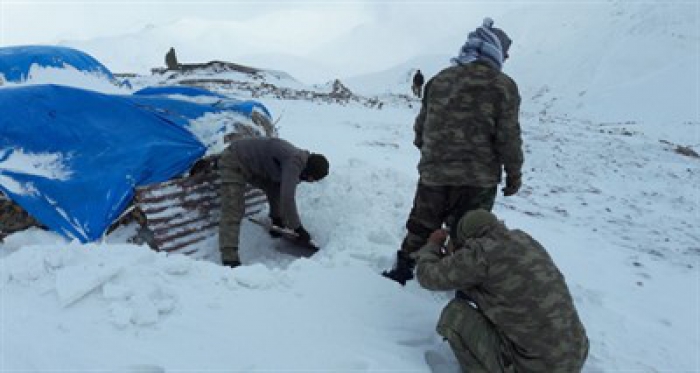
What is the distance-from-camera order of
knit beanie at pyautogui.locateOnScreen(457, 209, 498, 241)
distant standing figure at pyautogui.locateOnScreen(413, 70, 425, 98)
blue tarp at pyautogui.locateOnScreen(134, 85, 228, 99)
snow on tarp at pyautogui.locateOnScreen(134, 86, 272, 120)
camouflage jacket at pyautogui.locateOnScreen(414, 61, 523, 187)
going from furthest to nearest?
distant standing figure at pyautogui.locateOnScreen(413, 70, 425, 98) → blue tarp at pyautogui.locateOnScreen(134, 85, 228, 99) → snow on tarp at pyautogui.locateOnScreen(134, 86, 272, 120) → camouflage jacket at pyautogui.locateOnScreen(414, 61, 523, 187) → knit beanie at pyautogui.locateOnScreen(457, 209, 498, 241)

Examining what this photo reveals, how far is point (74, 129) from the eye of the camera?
497 centimetres

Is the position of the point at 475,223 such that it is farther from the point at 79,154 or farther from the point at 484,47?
the point at 79,154

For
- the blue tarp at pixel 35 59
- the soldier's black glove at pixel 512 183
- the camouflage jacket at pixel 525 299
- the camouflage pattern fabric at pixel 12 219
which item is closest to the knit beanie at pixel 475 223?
the camouflage jacket at pixel 525 299

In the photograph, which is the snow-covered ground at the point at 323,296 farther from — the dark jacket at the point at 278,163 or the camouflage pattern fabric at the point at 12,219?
the dark jacket at the point at 278,163

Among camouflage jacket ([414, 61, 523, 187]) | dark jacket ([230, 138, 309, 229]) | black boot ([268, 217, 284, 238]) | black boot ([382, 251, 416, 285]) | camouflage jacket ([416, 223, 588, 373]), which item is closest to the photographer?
camouflage jacket ([416, 223, 588, 373])

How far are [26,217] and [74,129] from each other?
870mm

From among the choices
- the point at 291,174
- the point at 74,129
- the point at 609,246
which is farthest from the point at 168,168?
the point at 609,246

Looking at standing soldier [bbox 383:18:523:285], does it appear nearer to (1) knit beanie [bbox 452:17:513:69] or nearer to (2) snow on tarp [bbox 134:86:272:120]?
(1) knit beanie [bbox 452:17:513:69]

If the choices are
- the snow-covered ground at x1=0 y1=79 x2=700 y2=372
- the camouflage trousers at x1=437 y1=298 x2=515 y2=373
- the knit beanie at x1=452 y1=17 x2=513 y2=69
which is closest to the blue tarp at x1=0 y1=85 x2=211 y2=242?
the snow-covered ground at x1=0 y1=79 x2=700 y2=372

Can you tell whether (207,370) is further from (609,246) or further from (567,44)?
(567,44)

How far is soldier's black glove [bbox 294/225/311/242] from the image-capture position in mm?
5175

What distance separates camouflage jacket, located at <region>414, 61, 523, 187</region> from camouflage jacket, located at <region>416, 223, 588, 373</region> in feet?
2.71

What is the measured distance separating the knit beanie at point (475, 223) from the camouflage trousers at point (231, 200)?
8.01ft

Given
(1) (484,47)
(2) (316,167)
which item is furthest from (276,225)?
(1) (484,47)
